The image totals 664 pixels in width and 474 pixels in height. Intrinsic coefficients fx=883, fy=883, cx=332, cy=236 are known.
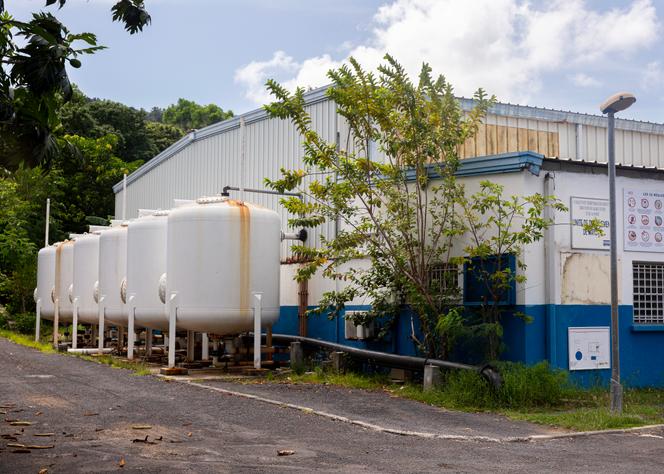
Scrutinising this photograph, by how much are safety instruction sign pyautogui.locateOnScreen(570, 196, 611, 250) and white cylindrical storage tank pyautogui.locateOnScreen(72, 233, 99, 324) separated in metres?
14.8

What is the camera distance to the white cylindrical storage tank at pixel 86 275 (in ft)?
84.5

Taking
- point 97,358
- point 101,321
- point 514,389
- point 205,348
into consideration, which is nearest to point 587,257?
point 514,389

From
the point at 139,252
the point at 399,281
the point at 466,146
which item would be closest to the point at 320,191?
the point at 399,281

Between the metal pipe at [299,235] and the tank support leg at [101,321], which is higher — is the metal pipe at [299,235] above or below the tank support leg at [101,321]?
above

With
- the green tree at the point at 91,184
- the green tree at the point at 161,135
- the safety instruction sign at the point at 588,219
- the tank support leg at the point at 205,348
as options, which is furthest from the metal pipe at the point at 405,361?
the green tree at the point at 161,135

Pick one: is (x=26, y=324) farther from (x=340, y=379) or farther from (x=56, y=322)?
(x=340, y=379)

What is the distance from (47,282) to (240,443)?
843 inches

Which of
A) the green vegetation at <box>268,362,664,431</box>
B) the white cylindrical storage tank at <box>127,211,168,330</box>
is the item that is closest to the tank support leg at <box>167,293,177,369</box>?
the white cylindrical storage tank at <box>127,211,168,330</box>

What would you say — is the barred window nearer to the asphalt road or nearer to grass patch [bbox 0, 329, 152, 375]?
the asphalt road

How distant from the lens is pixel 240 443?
33.6 feet

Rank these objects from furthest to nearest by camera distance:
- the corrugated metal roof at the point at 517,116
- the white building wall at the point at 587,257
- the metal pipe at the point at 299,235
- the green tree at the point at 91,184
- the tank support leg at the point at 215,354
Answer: the green tree at the point at 91,184 → the corrugated metal roof at the point at 517,116 → the metal pipe at the point at 299,235 → the tank support leg at the point at 215,354 → the white building wall at the point at 587,257

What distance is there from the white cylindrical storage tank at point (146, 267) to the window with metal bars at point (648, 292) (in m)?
10.6

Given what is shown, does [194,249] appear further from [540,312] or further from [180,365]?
[540,312]

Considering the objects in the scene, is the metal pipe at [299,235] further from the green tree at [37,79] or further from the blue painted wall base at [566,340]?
the green tree at [37,79]
